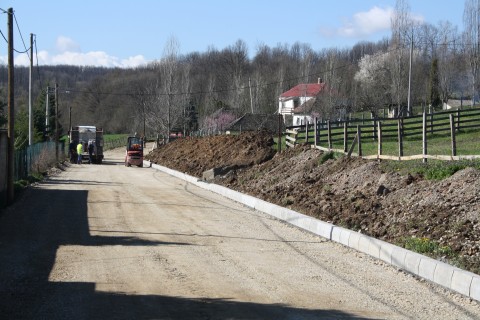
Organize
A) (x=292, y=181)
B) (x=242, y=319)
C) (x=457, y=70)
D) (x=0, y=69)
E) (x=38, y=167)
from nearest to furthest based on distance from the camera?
(x=242, y=319) → (x=292, y=181) → (x=38, y=167) → (x=0, y=69) → (x=457, y=70)

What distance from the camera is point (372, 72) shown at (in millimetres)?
75812

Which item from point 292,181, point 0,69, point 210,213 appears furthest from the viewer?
point 0,69

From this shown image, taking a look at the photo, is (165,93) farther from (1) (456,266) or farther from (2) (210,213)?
(1) (456,266)

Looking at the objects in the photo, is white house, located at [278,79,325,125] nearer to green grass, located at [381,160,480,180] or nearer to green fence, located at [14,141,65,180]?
green fence, located at [14,141,65,180]

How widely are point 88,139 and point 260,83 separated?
128 feet

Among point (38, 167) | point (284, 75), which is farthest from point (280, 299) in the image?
point (284, 75)

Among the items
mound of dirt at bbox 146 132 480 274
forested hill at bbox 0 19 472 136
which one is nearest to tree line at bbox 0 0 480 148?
forested hill at bbox 0 19 472 136

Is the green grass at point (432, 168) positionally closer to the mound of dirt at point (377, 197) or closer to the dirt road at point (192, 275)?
the mound of dirt at point (377, 197)

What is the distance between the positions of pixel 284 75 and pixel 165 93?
3330 cm

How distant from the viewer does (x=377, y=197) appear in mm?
15891

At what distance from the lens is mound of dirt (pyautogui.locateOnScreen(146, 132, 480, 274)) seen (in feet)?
37.6

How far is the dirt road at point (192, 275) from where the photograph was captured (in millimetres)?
7918

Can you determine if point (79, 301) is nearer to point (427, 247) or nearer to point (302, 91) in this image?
point (427, 247)

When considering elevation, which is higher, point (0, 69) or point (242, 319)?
point (0, 69)
